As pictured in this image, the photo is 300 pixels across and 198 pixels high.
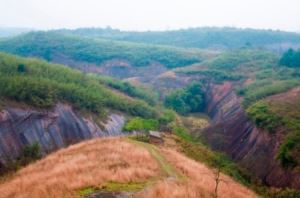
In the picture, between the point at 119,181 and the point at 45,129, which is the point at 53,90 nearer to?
the point at 45,129

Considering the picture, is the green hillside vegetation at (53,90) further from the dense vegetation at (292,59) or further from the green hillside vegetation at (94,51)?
the green hillside vegetation at (94,51)

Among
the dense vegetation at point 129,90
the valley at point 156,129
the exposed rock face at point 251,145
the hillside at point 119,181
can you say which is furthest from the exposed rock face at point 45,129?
the dense vegetation at point 129,90

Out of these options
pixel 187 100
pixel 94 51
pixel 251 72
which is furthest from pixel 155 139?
pixel 94 51

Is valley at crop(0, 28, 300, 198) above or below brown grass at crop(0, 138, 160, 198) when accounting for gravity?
below

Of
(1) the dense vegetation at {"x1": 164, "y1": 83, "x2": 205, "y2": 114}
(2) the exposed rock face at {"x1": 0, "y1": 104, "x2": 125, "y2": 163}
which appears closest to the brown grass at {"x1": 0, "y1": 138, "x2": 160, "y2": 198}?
(2) the exposed rock face at {"x1": 0, "y1": 104, "x2": 125, "y2": 163}

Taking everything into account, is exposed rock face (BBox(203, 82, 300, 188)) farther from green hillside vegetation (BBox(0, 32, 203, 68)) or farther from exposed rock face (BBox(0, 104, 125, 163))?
green hillside vegetation (BBox(0, 32, 203, 68))

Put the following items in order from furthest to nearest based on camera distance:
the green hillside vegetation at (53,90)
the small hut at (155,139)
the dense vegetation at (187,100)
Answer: the dense vegetation at (187,100) < the green hillside vegetation at (53,90) < the small hut at (155,139)
